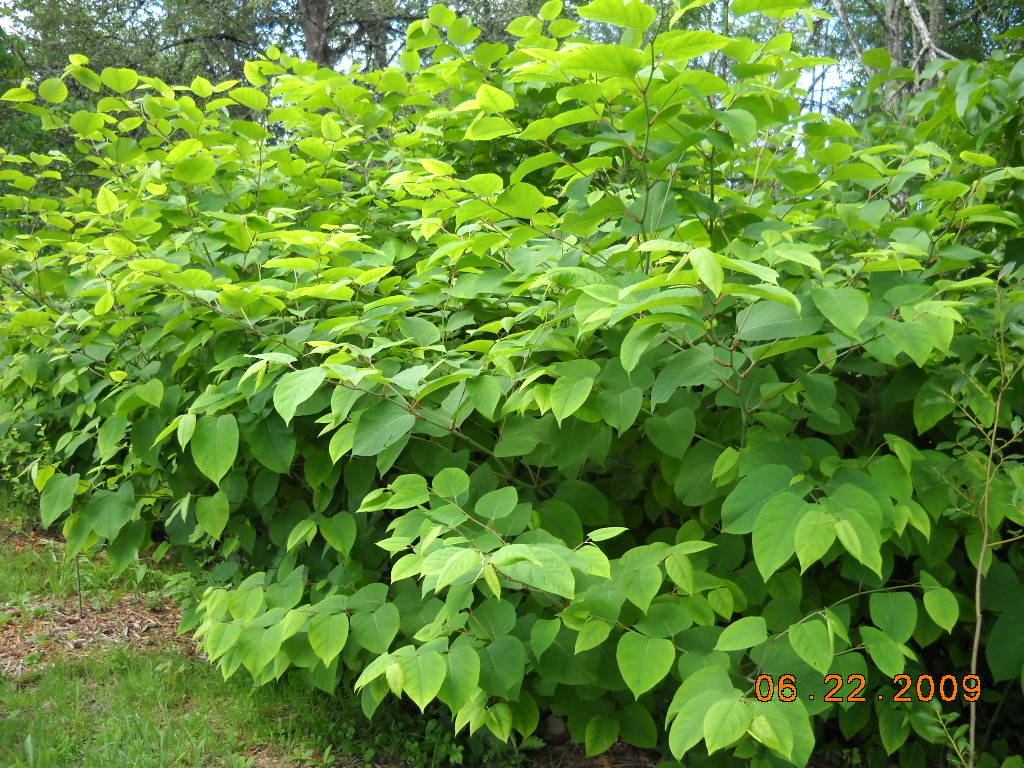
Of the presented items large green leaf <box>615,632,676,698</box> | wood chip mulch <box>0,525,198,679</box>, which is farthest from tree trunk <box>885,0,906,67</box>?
wood chip mulch <box>0,525,198,679</box>

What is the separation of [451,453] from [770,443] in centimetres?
79

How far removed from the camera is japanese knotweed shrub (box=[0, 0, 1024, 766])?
58.4 inches

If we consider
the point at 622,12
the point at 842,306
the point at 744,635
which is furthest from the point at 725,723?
the point at 622,12

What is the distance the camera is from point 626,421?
5.21ft

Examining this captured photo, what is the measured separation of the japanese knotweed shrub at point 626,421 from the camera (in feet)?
4.87

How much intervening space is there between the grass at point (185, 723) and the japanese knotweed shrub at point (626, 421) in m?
0.17

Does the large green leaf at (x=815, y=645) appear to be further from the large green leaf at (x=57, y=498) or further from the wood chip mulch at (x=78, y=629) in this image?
the wood chip mulch at (x=78, y=629)

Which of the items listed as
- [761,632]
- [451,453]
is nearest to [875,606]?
[761,632]

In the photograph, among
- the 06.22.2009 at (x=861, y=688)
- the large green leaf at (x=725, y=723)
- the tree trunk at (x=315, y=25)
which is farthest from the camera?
the tree trunk at (x=315, y=25)

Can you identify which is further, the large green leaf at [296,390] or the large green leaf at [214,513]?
the large green leaf at [214,513]

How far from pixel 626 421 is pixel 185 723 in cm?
195

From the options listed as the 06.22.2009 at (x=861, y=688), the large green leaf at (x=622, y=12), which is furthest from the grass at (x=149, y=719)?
the large green leaf at (x=622, y=12)

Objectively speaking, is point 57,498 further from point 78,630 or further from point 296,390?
point 78,630

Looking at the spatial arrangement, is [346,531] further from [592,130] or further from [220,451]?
[592,130]
